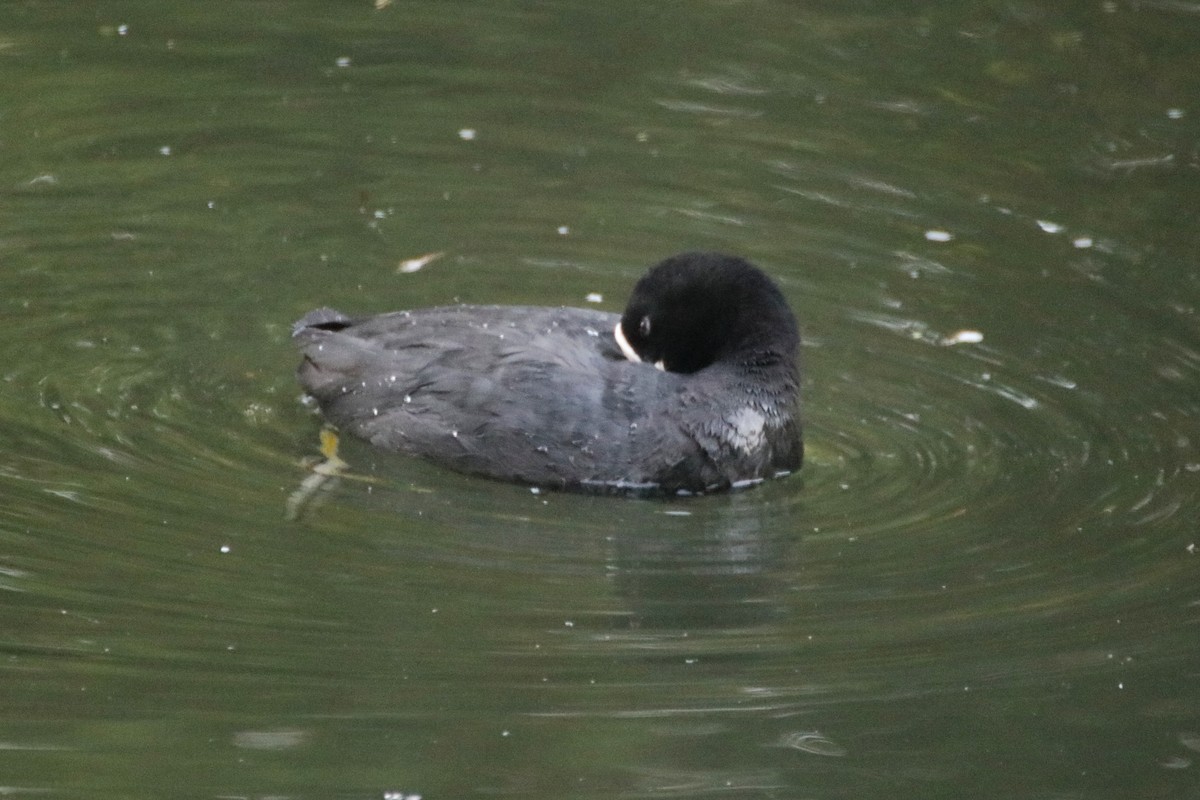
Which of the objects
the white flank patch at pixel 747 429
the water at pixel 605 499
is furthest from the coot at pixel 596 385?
the water at pixel 605 499

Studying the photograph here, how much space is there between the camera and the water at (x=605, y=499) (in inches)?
230

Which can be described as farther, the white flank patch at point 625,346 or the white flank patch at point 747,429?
the white flank patch at point 625,346

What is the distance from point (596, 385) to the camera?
311 inches

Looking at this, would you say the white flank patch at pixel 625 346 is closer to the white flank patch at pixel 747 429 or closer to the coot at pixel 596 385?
the coot at pixel 596 385

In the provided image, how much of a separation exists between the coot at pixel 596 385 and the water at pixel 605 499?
164 millimetres

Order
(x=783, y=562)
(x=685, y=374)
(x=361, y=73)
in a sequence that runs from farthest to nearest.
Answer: (x=361, y=73), (x=685, y=374), (x=783, y=562)

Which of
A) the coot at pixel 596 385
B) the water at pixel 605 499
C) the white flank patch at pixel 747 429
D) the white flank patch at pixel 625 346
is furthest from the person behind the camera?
the white flank patch at pixel 625 346

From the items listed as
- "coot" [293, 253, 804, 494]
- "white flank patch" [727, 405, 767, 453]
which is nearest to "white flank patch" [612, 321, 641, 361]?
"coot" [293, 253, 804, 494]

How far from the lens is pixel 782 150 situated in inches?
456

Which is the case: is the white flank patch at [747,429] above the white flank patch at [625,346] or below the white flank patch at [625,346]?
below

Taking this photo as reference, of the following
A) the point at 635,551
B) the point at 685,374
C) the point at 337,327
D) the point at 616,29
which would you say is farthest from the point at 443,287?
the point at 616,29

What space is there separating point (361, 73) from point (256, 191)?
186 centimetres

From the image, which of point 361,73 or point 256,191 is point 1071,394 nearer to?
point 256,191

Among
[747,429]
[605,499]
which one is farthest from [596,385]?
[747,429]
